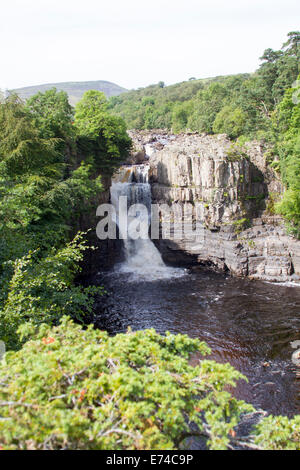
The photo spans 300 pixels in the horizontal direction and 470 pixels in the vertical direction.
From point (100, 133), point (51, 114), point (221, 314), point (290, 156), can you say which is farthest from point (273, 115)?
point (221, 314)

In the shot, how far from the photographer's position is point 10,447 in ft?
A: 17.9

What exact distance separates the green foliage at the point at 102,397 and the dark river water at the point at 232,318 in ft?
28.4

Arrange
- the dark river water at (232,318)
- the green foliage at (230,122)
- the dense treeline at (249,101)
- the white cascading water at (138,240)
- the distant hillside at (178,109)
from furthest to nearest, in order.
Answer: the distant hillside at (178,109), the green foliage at (230,122), the dense treeline at (249,101), the white cascading water at (138,240), the dark river water at (232,318)

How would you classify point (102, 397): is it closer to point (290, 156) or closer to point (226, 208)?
point (226, 208)

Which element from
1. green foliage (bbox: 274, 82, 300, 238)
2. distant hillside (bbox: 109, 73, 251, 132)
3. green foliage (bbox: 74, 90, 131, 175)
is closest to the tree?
green foliage (bbox: 274, 82, 300, 238)

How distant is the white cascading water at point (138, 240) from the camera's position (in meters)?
33.4

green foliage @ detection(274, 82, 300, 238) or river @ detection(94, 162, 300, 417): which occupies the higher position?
green foliage @ detection(274, 82, 300, 238)

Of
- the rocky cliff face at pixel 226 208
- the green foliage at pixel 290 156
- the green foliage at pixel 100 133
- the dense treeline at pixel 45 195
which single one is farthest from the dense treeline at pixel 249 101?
the dense treeline at pixel 45 195

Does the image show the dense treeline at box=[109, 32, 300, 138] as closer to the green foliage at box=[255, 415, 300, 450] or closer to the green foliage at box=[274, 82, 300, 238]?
the green foliage at box=[274, 82, 300, 238]

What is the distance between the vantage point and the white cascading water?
33.4 meters

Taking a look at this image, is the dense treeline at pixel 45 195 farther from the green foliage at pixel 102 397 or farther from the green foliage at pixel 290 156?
the green foliage at pixel 290 156

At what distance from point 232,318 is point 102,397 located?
57.2 ft

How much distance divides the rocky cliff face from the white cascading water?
114 centimetres

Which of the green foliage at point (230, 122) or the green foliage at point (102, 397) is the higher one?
the green foliage at point (230, 122)
